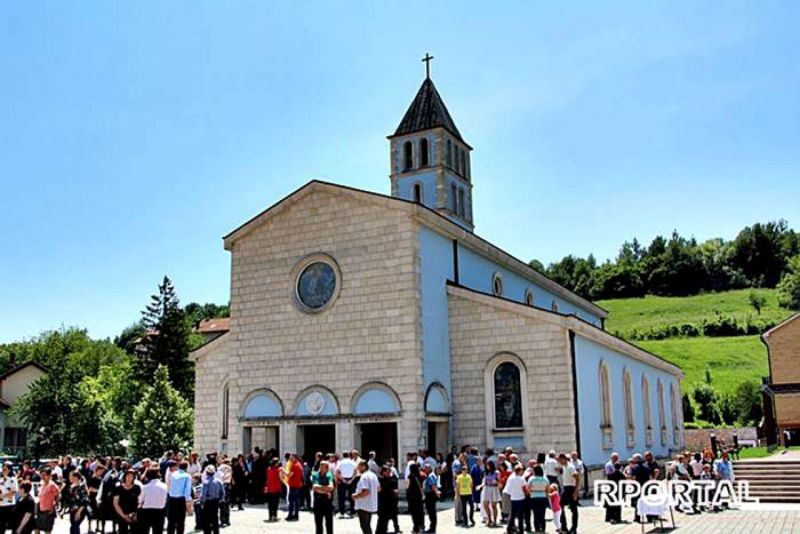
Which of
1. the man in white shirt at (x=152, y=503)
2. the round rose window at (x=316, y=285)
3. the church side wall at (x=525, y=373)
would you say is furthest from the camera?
the round rose window at (x=316, y=285)

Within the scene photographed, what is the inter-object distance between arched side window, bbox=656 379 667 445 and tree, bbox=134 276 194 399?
3831 cm

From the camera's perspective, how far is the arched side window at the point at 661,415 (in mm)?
36500

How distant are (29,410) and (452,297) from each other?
102 feet

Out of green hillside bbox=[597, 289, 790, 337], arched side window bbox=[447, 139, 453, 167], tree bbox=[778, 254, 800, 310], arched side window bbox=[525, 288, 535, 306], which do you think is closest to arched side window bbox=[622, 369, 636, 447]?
arched side window bbox=[525, 288, 535, 306]

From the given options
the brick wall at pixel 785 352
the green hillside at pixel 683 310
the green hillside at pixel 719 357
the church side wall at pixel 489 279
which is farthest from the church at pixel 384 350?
the green hillside at pixel 683 310

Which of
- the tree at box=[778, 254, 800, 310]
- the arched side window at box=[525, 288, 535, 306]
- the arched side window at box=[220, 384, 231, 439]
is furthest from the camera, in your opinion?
the tree at box=[778, 254, 800, 310]

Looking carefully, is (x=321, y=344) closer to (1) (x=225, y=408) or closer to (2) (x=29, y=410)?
(1) (x=225, y=408)

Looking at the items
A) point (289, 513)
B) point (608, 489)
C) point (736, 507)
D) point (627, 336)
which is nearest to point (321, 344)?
point (289, 513)

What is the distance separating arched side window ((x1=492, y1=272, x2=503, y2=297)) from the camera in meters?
31.0

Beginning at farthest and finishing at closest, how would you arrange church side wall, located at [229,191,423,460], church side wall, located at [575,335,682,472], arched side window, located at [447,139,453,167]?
arched side window, located at [447,139,453,167] < church side wall, located at [575,335,682,472] < church side wall, located at [229,191,423,460]

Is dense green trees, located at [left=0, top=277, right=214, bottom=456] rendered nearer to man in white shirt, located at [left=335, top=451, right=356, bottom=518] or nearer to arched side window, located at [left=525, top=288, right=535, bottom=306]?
arched side window, located at [left=525, top=288, right=535, bottom=306]

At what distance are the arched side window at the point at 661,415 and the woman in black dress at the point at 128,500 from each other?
91.6 ft

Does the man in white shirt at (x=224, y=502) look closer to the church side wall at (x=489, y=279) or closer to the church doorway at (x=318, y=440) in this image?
the church doorway at (x=318, y=440)

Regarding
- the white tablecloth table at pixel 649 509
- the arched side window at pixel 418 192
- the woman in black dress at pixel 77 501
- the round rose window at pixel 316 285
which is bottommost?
the white tablecloth table at pixel 649 509
